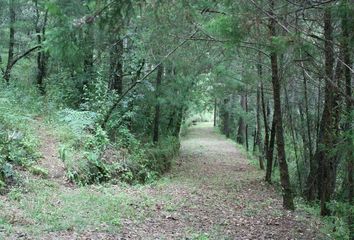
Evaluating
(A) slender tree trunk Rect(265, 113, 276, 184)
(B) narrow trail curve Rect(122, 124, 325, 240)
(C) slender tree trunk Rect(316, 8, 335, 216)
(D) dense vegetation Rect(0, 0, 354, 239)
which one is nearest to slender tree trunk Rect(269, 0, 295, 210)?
(D) dense vegetation Rect(0, 0, 354, 239)

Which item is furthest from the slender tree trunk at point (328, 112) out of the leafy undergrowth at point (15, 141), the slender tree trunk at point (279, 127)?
the leafy undergrowth at point (15, 141)

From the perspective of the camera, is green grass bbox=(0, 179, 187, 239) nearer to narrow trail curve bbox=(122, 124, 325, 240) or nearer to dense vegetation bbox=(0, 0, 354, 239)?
narrow trail curve bbox=(122, 124, 325, 240)

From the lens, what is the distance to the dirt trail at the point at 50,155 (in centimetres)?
1081

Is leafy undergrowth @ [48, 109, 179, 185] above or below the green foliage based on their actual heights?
below

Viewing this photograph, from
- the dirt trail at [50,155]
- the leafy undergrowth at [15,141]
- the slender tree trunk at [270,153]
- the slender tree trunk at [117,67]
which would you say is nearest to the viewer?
the leafy undergrowth at [15,141]

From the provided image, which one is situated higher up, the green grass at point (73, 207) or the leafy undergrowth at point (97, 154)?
the leafy undergrowth at point (97, 154)

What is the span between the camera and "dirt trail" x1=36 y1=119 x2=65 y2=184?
10.8 metres

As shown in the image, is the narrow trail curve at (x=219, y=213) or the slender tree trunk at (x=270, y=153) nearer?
the narrow trail curve at (x=219, y=213)

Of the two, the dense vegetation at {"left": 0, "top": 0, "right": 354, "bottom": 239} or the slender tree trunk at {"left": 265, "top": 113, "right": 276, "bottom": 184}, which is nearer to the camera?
the dense vegetation at {"left": 0, "top": 0, "right": 354, "bottom": 239}

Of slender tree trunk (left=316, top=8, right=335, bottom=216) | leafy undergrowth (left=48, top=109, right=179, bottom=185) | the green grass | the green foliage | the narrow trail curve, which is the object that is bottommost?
the narrow trail curve

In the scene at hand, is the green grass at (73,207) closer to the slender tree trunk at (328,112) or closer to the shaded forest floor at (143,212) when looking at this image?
the shaded forest floor at (143,212)

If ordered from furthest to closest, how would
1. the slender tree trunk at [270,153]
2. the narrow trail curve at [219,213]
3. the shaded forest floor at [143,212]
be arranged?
the slender tree trunk at [270,153], the narrow trail curve at [219,213], the shaded forest floor at [143,212]

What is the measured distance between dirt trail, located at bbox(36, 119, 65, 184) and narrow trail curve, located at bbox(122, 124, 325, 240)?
2.50 m

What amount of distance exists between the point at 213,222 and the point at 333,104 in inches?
167
